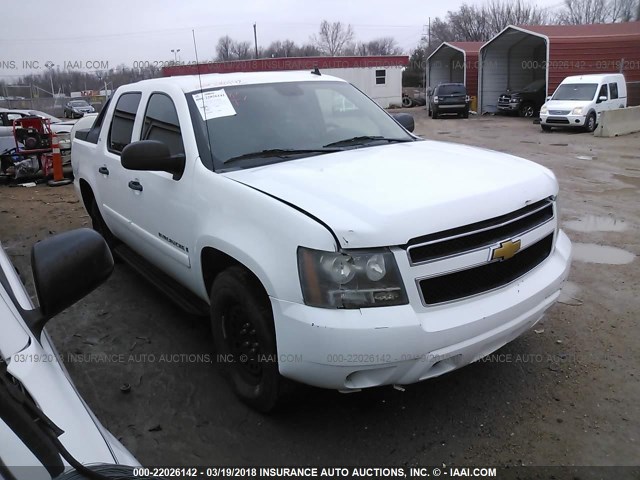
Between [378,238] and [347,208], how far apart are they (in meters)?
0.24

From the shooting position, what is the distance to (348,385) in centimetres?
249

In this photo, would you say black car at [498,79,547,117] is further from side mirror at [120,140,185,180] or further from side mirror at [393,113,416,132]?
side mirror at [120,140,185,180]

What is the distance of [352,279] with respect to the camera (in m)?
2.39

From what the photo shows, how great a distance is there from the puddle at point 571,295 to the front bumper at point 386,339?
6.46ft

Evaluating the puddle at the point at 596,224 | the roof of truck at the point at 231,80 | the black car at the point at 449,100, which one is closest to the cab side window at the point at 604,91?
the black car at the point at 449,100

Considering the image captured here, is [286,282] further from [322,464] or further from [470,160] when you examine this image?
[470,160]

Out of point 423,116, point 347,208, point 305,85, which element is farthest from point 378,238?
point 423,116

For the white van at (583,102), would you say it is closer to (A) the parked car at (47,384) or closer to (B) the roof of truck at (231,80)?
(B) the roof of truck at (231,80)

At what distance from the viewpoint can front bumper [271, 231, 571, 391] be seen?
234 cm

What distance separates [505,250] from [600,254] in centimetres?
350

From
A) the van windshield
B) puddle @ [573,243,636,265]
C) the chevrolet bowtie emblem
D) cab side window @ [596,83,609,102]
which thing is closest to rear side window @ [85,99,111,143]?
the chevrolet bowtie emblem

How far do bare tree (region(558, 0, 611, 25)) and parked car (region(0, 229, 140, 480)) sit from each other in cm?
8082

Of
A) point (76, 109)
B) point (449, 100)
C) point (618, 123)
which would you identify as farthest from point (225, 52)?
point (76, 109)

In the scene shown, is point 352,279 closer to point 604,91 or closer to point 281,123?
point 281,123
